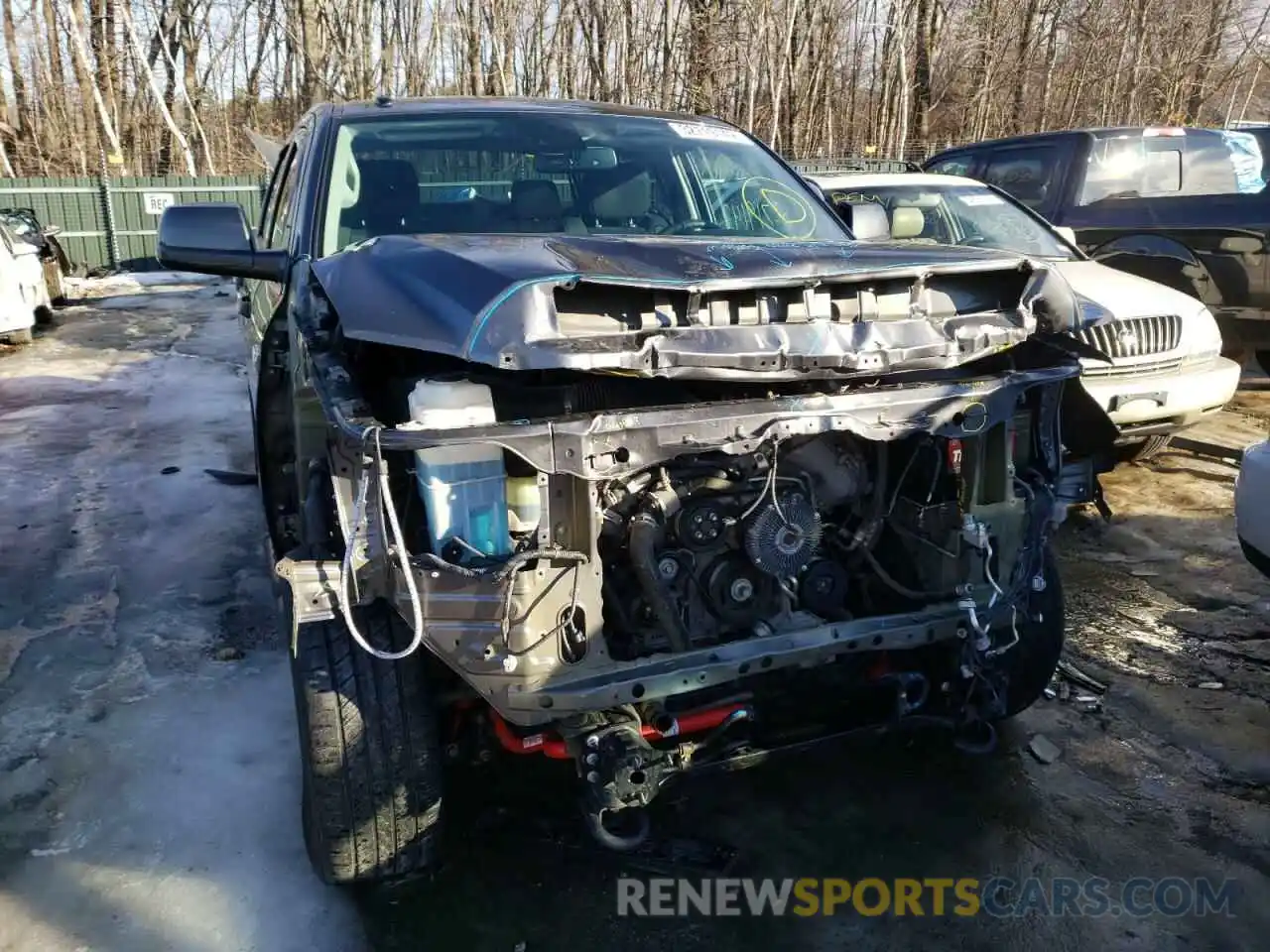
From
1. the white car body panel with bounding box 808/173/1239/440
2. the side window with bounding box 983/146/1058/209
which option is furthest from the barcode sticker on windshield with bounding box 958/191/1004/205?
the white car body panel with bounding box 808/173/1239/440

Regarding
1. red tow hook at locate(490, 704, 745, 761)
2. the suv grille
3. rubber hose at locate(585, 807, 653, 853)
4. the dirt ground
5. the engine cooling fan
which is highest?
the suv grille

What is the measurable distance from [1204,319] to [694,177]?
3.49 m

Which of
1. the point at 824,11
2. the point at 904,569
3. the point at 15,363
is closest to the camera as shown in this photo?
the point at 904,569

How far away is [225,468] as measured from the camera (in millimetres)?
6164

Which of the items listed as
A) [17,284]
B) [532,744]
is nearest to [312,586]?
[532,744]

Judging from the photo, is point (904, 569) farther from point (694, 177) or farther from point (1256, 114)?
point (1256, 114)

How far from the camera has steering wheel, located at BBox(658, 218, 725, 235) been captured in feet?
11.2

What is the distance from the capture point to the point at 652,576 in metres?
2.50

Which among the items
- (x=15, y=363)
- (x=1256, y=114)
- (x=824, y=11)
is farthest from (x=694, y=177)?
(x=1256, y=114)

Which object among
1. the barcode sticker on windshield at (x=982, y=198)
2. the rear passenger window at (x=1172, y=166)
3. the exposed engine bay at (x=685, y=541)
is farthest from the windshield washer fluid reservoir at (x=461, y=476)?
the rear passenger window at (x=1172, y=166)

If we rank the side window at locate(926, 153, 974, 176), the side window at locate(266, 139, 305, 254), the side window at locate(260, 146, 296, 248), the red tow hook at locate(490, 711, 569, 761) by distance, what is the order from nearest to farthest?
the red tow hook at locate(490, 711, 569, 761), the side window at locate(266, 139, 305, 254), the side window at locate(260, 146, 296, 248), the side window at locate(926, 153, 974, 176)

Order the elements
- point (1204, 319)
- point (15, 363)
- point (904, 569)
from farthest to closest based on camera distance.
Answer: point (15, 363)
point (1204, 319)
point (904, 569)

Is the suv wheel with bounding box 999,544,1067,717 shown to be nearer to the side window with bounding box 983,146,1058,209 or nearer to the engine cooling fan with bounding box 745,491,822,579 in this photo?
the engine cooling fan with bounding box 745,491,822,579

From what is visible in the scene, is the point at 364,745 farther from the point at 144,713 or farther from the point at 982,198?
the point at 982,198
